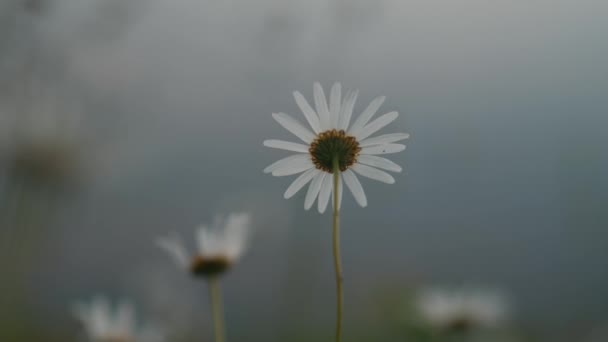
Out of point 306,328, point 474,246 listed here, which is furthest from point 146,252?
point 474,246

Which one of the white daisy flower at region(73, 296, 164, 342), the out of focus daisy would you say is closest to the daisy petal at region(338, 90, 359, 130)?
the out of focus daisy

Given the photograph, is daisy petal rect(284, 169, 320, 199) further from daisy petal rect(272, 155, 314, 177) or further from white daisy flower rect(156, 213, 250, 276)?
white daisy flower rect(156, 213, 250, 276)

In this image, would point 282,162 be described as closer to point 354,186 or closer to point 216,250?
point 354,186

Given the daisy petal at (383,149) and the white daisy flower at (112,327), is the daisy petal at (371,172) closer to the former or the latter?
the daisy petal at (383,149)

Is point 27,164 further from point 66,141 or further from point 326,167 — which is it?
point 326,167

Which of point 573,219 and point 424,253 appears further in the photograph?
point 424,253

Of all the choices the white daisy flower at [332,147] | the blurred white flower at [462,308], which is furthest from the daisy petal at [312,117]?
the blurred white flower at [462,308]

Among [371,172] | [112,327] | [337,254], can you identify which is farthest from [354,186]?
[112,327]
